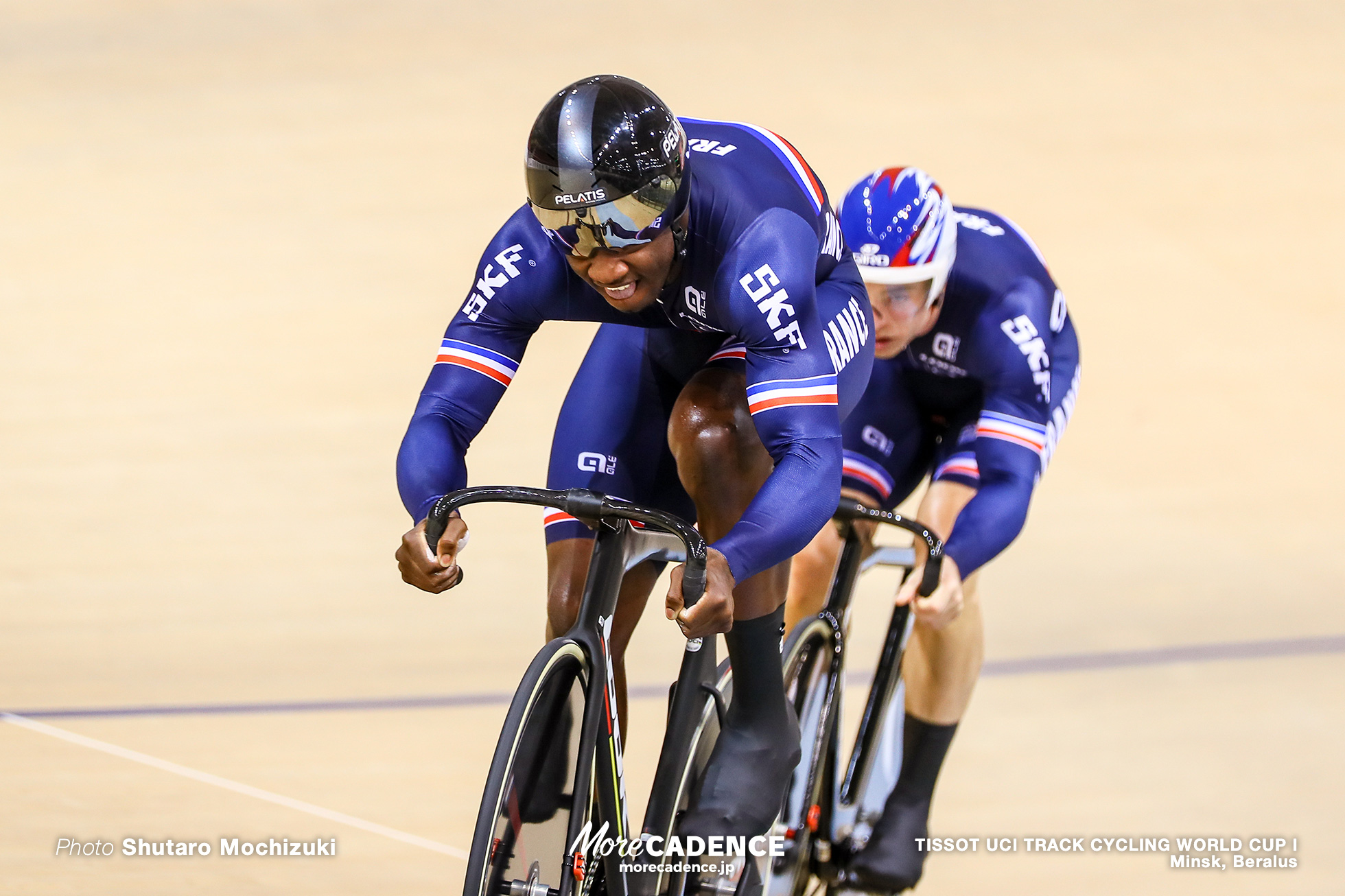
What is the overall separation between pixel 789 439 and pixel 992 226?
4.72 feet

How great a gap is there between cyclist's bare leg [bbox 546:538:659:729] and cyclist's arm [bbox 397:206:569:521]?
0.23 meters

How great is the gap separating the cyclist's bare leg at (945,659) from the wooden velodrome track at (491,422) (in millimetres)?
428

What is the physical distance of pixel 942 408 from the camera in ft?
11.3

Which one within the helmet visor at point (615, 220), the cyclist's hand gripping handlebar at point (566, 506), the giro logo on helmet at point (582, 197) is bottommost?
the cyclist's hand gripping handlebar at point (566, 506)

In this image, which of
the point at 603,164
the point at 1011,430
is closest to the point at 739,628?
the point at 603,164

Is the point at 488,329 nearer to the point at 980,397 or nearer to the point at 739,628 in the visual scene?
the point at 739,628

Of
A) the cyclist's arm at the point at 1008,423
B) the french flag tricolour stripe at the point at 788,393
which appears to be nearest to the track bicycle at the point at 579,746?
the french flag tricolour stripe at the point at 788,393

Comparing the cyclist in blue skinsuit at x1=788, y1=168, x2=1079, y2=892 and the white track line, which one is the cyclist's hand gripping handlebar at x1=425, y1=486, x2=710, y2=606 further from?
the white track line

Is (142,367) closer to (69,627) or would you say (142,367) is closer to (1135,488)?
(69,627)

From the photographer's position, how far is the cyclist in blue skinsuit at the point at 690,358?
2.12m

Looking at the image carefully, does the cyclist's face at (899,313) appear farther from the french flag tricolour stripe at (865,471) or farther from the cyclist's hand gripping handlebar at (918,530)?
the cyclist's hand gripping handlebar at (918,530)

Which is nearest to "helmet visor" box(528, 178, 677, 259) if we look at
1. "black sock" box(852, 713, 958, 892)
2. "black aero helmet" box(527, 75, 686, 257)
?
"black aero helmet" box(527, 75, 686, 257)

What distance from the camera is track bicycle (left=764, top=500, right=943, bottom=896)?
9.42 ft

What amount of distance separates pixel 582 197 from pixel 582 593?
2.05 feet
